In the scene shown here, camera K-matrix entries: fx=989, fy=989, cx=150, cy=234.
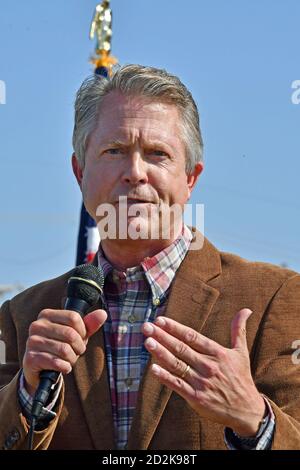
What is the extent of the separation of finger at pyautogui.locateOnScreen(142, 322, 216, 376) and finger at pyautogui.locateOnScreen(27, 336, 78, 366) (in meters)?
0.26

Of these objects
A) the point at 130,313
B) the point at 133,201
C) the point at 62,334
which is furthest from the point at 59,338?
the point at 133,201

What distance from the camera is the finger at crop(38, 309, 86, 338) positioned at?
329 cm

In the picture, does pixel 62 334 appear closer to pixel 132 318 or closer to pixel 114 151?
pixel 132 318

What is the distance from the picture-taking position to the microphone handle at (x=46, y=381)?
10.8ft

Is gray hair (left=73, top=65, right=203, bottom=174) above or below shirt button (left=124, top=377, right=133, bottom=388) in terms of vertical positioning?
above

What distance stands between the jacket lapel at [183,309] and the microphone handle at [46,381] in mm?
480

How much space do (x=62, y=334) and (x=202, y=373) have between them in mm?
482

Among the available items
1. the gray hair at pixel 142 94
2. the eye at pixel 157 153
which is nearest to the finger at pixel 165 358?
the eye at pixel 157 153

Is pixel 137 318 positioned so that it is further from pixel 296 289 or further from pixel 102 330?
pixel 296 289

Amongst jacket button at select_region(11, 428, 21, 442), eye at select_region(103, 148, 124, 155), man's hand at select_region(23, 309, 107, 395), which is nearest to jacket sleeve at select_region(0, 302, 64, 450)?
jacket button at select_region(11, 428, 21, 442)

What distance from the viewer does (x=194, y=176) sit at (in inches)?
173

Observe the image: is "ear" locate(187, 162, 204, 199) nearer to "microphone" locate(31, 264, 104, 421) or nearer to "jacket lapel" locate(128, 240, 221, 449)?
"jacket lapel" locate(128, 240, 221, 449)
